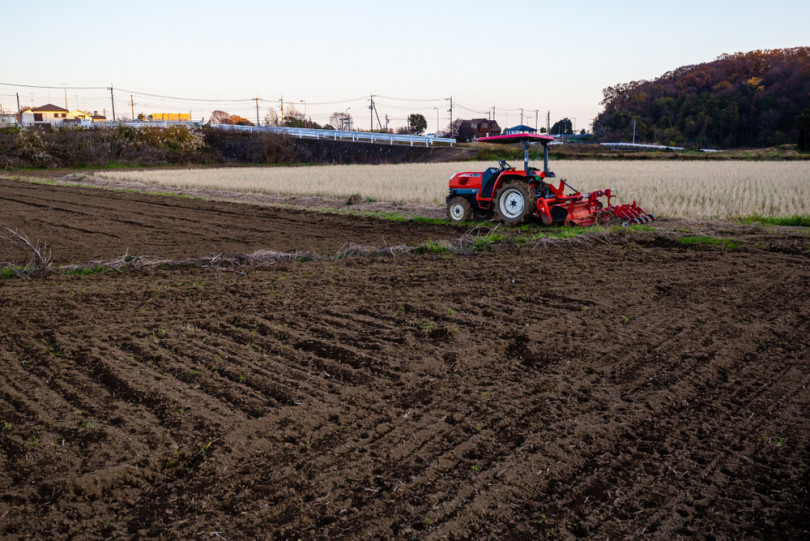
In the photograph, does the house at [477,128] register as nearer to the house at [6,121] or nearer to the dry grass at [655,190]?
the house at [6,121]

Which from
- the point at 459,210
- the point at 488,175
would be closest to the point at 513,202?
the point at 488,175

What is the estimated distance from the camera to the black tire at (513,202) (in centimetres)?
1198

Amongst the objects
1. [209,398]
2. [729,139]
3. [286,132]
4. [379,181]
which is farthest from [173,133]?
[729,139]

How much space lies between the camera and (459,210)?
1355cm

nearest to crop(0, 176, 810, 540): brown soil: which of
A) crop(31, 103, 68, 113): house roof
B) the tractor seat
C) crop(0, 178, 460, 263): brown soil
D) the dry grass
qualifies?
crop(0, 178, 460, 263): brown soil

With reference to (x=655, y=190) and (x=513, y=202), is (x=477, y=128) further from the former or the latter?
(x=513, y=202)

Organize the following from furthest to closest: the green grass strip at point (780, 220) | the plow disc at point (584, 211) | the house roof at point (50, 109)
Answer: the house roof at point (50, 109), the plow disc at point (584, 211), the green grass strip at point (780, 220)

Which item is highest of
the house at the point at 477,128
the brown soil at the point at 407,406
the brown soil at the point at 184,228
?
the house at the point at 477,128

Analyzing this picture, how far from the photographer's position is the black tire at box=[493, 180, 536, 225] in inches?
472

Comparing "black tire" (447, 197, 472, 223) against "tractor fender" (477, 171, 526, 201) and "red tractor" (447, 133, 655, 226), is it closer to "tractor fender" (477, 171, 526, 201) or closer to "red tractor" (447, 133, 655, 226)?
"red tractor" (447, 133, 655, 226)

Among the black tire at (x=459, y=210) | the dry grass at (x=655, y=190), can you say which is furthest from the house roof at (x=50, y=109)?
the black tire at (x=459, y=210)

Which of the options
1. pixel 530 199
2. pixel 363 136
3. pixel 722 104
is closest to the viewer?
pixel 530 199

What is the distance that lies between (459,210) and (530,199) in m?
2.12

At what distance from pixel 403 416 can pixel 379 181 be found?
2028 cm
